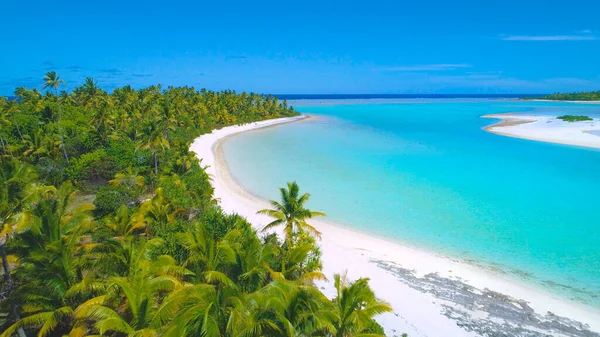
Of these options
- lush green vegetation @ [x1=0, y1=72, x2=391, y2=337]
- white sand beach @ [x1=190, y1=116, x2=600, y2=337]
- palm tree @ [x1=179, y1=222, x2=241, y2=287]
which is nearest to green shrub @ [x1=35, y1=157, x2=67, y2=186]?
lush green vegetation @ [x1=0, y1=72, x2=391, y2=337]

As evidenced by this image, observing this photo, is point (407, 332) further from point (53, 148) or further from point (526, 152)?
point (526, 152)

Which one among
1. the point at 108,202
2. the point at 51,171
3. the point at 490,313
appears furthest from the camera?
the point at 51,171

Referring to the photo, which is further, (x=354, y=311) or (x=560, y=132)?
(x=560, y=132)

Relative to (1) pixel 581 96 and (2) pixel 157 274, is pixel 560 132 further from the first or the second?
(1) pixel 581 96

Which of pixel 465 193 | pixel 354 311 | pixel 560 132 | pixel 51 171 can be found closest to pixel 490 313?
pixel 354 311

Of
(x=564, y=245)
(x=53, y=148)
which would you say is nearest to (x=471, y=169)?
(x=564, y=245)
